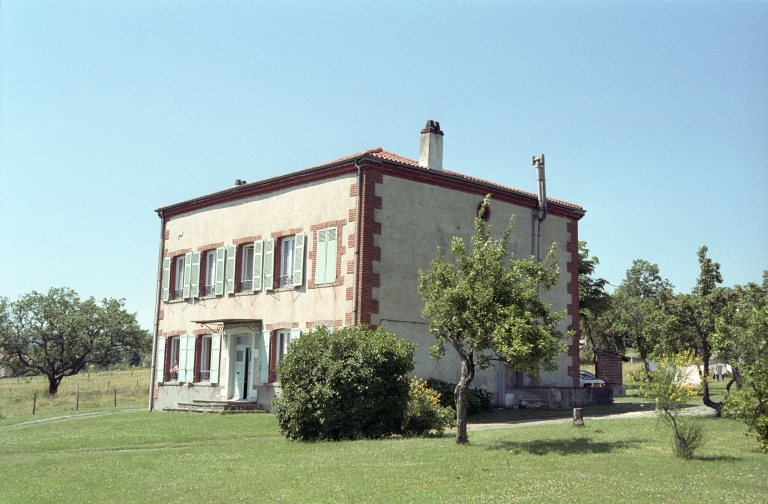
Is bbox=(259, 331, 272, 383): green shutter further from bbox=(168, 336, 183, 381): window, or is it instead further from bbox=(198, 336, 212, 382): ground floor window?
bbox=(168, 336, 183, 381): window

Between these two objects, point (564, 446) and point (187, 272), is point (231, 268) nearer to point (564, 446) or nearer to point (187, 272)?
point (187, 272)

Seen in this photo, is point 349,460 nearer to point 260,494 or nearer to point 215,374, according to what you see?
point 260,494

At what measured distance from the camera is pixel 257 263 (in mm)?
26344

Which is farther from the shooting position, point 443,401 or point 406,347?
point 443,401

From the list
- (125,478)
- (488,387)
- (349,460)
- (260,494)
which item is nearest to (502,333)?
(349,460)

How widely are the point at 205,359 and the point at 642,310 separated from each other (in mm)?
18680

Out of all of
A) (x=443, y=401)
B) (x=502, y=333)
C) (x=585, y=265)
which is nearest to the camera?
A: (x=502, y=333)

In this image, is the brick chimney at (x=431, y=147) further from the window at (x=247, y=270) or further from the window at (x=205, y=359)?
the window at (x=205, y=359)

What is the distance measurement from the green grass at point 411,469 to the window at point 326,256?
615 cm

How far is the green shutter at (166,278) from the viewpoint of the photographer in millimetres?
30766

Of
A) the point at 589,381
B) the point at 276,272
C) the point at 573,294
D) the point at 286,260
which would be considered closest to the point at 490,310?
the point at 286,260

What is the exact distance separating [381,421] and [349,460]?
147 inches

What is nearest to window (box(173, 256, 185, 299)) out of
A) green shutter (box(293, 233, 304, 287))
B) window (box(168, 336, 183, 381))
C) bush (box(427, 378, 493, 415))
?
window (box(168, 336, 183, 381))

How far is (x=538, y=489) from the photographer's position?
404 inches
